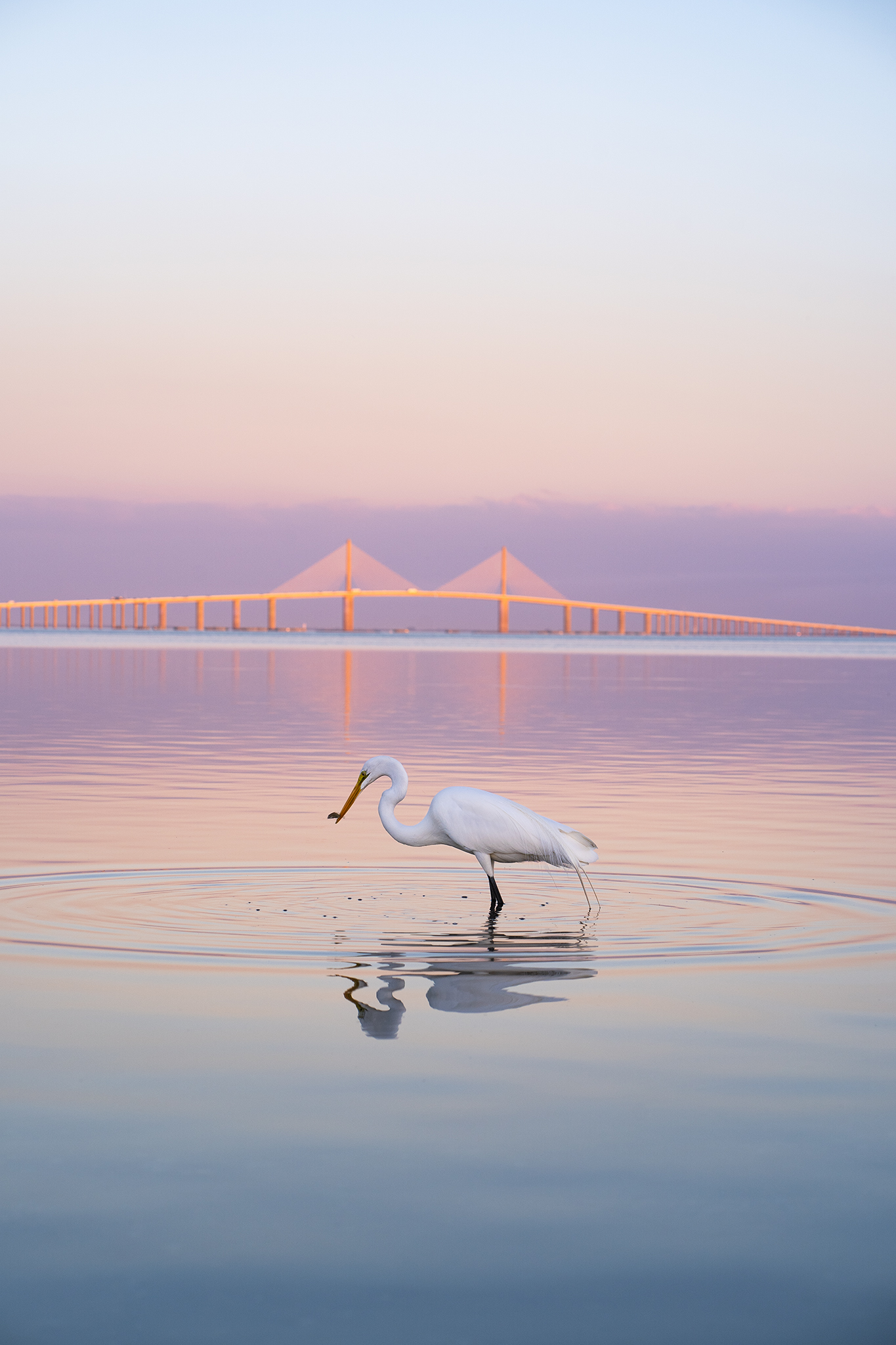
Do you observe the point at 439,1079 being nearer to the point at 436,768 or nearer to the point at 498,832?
the point at 498,832

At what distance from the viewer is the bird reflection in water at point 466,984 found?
7488mm

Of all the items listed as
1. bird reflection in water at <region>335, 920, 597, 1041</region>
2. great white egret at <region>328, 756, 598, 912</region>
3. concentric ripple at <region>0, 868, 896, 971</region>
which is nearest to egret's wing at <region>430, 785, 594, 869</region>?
great white egret at <region>328, 756, 598, 912</region>

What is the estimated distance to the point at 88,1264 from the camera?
4508 mm

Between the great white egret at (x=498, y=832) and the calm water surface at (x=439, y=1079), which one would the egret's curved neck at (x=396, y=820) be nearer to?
the great white egret at (x=498, y=832)

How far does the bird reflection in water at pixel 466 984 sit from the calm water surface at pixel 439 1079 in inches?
1.2

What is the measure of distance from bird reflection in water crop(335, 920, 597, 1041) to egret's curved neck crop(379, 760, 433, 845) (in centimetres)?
169

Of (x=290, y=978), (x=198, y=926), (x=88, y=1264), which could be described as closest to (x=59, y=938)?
(x=198, y=926)

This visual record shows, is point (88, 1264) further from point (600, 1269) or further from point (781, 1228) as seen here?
point (781, 1228)

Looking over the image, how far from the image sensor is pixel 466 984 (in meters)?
8.27

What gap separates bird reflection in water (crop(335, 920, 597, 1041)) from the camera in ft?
24.6

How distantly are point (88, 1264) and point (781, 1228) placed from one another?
1.86 meters

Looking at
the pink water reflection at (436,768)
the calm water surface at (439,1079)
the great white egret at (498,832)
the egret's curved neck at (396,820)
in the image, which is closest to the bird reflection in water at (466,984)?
the calm water surface at (439,1079)

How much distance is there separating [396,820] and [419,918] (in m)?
1.12

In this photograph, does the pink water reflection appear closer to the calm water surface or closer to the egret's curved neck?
the calm water surface
